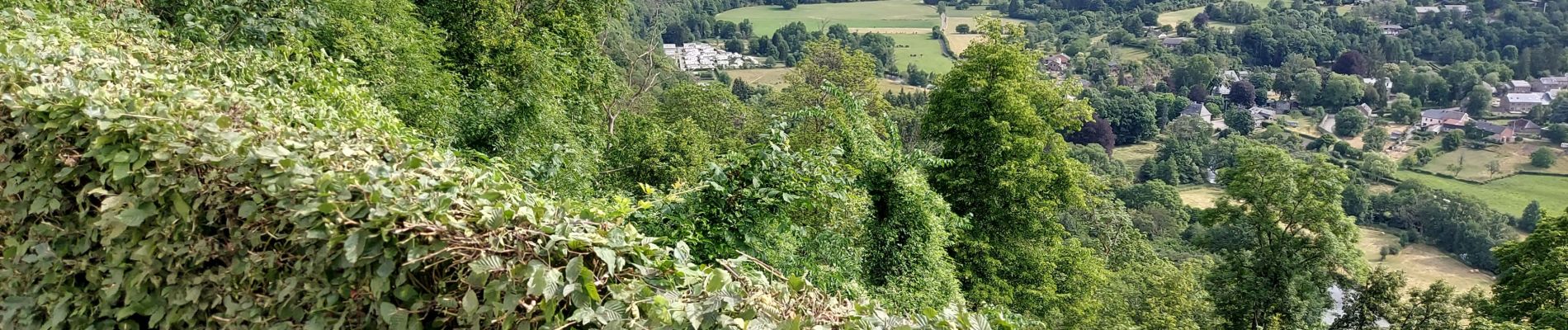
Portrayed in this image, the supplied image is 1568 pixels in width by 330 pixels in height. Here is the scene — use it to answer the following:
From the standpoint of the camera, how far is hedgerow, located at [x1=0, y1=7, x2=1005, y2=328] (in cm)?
275

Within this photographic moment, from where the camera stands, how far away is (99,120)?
3527 millimetres

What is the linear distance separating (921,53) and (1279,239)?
2835 inches

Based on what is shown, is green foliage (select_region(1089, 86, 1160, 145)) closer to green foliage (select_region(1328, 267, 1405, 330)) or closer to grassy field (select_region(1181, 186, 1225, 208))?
grassy field (select_region(1181, 186, 1225, 208))

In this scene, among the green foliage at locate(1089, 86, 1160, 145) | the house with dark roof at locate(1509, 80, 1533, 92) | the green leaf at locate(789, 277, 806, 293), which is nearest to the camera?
the green leaf at locate(789, 277, 806, 293)

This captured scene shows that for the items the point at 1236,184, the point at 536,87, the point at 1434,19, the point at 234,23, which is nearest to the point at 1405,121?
the point at 1434,19

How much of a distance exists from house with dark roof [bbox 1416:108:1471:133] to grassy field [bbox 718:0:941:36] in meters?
48.4

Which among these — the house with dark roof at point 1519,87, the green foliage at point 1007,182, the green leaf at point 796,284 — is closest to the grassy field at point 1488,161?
the house with dark roof at point 1519,87

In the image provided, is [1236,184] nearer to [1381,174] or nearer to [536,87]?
[536,87]

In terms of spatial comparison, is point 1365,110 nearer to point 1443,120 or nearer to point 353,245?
point 1443,120

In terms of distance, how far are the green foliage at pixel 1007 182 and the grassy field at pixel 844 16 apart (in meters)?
79.1

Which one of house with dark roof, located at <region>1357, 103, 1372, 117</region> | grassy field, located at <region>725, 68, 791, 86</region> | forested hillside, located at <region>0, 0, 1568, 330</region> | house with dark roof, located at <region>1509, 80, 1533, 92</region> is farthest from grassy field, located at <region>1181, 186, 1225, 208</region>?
house with dark roof, located at <region>1509, 80, 1533, 92</region>

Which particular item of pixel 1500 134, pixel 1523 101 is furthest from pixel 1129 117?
pixel 1523 101

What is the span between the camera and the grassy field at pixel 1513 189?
54.6 m

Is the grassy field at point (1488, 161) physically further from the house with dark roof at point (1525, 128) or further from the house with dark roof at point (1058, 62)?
the house with dark roof at point (1058, 62)
